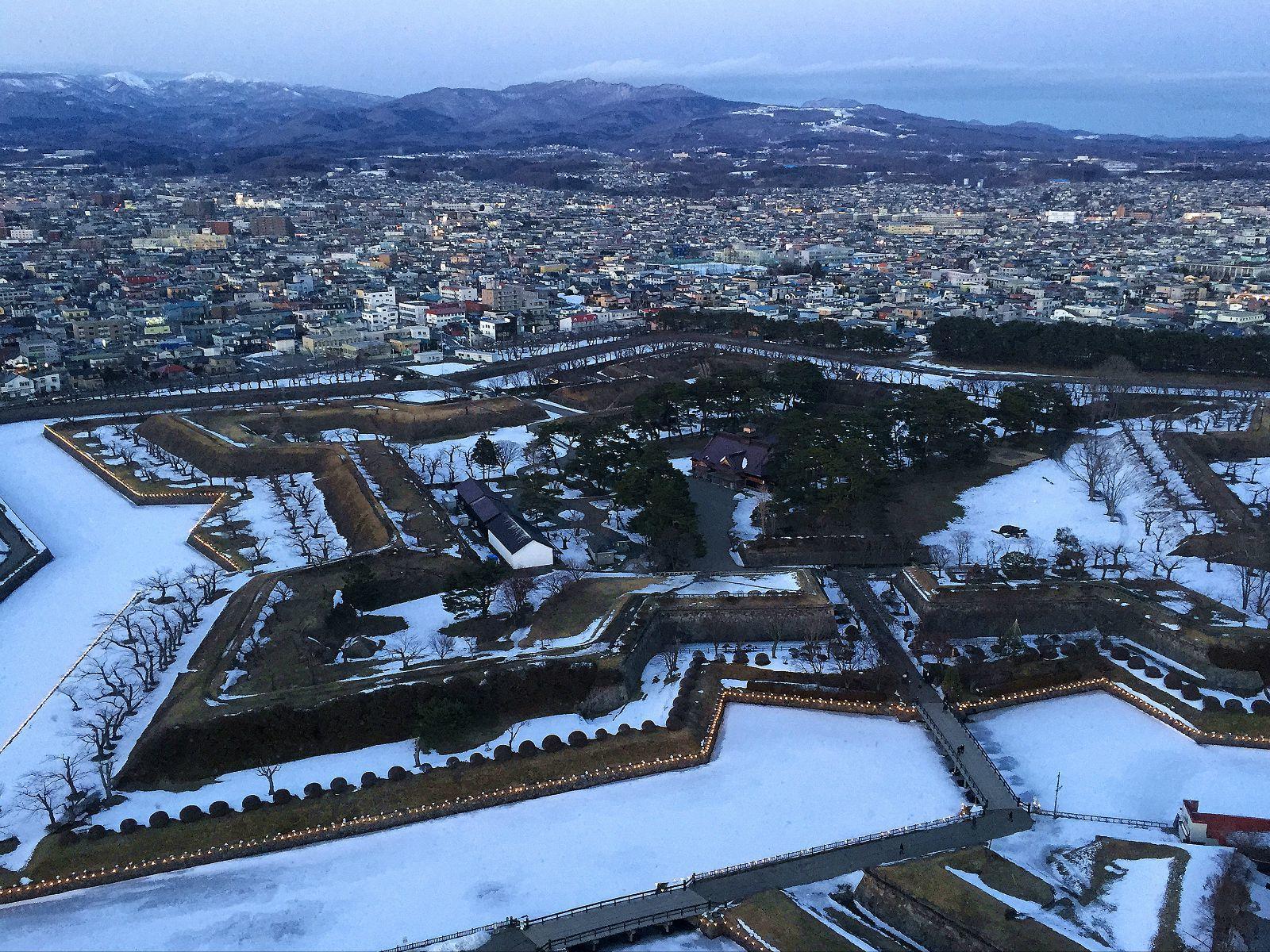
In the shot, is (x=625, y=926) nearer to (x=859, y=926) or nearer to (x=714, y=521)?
(x=859, y=926)

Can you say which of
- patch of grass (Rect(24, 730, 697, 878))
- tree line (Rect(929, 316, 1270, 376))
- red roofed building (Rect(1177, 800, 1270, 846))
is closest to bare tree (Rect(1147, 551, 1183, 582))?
red roofed building (Rect(1177, 800, 1270, 846))

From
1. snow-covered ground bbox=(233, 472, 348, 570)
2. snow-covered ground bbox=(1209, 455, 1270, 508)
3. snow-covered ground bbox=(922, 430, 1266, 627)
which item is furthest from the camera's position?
snow-covered ground bbox=(1209, 455, 1270, 508)

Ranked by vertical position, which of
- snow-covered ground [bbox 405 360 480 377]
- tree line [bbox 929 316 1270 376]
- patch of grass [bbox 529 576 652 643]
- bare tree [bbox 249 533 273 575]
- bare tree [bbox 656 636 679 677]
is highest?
tree line [bbox 929 316 1270 376]

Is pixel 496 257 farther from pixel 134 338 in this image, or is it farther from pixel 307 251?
pixel 134 338

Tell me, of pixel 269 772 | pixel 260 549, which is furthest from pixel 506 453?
pixel 269 772

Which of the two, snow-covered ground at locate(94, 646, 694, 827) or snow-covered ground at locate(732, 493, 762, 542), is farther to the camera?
snow-covered ground at locate(732, 493, 762, 542)

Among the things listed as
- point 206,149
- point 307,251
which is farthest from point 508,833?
point 206,149

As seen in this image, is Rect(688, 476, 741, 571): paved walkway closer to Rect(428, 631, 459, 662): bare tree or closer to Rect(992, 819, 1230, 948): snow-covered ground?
Rect(428, 631, 459, 662): bare tree

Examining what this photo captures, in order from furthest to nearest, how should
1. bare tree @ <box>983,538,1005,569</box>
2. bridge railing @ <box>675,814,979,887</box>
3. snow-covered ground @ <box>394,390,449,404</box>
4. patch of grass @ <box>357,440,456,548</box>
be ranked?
snow-covered ground @ <box>394,390,449,404</box> < patch of grass @ <box>357,440,456,548</box> < bare tree @ <box>983,538,1005,569</box> < bridge railing @ <box>675,814,979,887</box>

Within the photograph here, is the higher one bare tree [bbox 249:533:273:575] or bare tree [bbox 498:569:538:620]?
bare tree [bbox 498:569:538:620]
